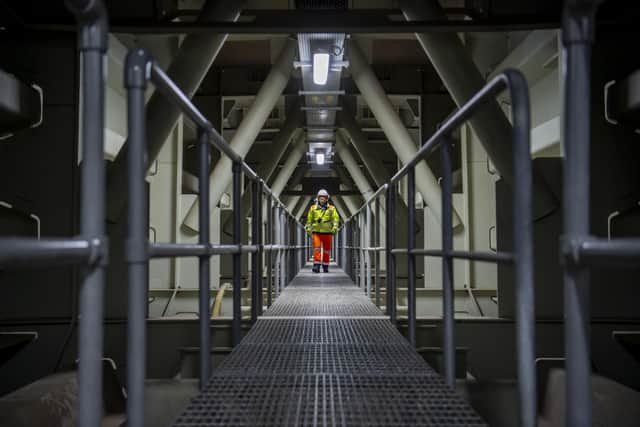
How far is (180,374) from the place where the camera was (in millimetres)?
4105

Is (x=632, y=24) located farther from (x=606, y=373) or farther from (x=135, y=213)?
(x=135, y=213)

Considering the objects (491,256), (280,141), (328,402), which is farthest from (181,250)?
(280,141)

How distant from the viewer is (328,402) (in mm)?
2074

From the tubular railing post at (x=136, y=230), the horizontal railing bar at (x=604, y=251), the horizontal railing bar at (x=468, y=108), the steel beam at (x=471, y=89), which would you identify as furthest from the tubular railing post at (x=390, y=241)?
the horizontal railing bar at (x=604, y=251)

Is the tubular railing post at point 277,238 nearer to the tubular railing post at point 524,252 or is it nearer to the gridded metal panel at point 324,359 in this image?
the gridded metal panel at point 324,359

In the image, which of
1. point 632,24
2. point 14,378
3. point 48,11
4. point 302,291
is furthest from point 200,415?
point 302,291

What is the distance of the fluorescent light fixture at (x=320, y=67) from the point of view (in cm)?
611

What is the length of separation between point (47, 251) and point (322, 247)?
8.61 meters

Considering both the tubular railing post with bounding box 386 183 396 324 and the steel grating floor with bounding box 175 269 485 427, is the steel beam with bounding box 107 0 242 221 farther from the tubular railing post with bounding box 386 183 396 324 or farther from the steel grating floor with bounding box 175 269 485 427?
the tubular railing post with bounding box 386 183 396 324

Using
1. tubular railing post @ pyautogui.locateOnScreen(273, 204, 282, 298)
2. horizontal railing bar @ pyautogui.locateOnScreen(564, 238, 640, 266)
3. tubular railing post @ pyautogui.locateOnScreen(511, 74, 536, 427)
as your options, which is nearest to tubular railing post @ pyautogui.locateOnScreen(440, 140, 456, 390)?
tubular railing post @ pyautogui.locateOnScreen(511, 74, 536, 427)

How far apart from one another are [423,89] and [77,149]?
224 inches

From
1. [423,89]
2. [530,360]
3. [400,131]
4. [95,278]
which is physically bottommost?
[530,360]

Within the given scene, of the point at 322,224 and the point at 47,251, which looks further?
the point at 322,224

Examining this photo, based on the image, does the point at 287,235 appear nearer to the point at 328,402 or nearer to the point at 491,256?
the point at 328,402
